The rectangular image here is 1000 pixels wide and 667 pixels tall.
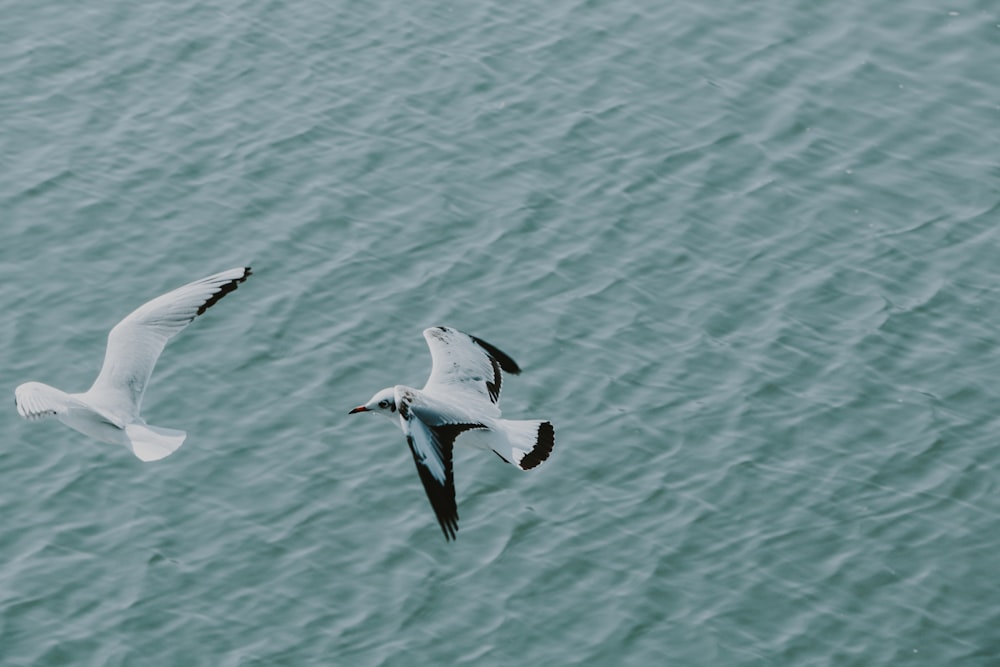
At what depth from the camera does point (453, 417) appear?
16688 mm

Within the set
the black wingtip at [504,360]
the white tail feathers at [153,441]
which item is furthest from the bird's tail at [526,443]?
the white tail feathers at [153,441]

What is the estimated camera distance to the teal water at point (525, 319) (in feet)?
64.1

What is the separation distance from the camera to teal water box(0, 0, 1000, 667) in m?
19.5

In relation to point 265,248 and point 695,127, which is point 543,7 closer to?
point 695,127

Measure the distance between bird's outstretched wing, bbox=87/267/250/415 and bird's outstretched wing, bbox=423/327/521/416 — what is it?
2.01 metres

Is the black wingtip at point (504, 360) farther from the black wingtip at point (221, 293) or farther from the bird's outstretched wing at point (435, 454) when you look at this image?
the black wingtip at point (221, 293)

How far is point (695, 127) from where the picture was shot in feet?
84.9

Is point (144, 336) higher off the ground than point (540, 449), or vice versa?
point (144, 336)

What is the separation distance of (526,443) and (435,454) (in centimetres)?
125

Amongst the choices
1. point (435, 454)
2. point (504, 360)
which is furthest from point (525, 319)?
point (435, 454)

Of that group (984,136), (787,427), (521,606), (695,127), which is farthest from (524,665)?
(984,136)

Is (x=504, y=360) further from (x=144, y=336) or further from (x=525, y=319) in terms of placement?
(x=525, y=319)

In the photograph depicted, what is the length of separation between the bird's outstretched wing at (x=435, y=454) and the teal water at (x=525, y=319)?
3.53m

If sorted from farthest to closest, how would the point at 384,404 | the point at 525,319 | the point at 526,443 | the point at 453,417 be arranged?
the point at 525,319, the point at 384,404, the point at 526,443, the point at 453,417
